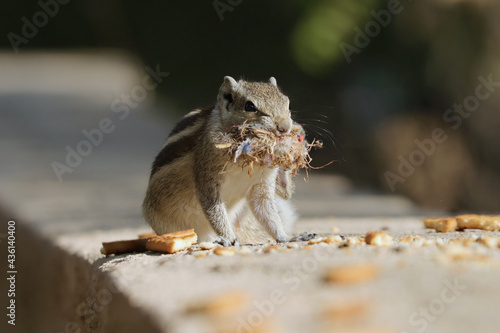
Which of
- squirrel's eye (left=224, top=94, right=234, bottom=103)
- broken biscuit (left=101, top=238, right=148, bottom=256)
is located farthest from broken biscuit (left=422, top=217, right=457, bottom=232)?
broken biscuit (left=101, top=238, right=148, bottom=256)

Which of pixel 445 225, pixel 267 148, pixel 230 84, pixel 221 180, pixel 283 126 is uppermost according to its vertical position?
pixel 230 84

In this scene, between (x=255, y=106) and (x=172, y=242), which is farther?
(x=255, y=106)

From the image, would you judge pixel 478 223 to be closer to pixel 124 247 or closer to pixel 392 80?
pixel 124 247

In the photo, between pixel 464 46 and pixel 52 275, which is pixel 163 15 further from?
pixel 52 275

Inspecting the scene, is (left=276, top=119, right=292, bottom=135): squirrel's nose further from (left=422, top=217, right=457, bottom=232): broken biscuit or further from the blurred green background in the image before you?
the blurred green background

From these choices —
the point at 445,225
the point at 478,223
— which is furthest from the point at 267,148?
the point at 478,223

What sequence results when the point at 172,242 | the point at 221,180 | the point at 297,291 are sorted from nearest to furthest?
the point at 297,291 → the point at 172,242 → the point at 221,180

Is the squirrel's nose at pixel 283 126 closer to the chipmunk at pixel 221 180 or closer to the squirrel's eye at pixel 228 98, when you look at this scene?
the chipmunk at pixel 221 180
